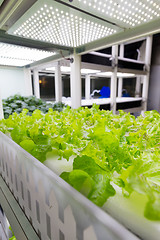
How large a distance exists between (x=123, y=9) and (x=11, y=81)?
256 centimetres

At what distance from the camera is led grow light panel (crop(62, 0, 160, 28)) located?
771 millimetres

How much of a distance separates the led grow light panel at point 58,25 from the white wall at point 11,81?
179 centimetres

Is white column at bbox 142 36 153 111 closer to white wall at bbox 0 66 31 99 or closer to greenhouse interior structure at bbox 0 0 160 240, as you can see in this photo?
greenhouse interior structure at bbox 0 0 160 240

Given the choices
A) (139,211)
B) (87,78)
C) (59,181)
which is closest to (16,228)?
(59,181)

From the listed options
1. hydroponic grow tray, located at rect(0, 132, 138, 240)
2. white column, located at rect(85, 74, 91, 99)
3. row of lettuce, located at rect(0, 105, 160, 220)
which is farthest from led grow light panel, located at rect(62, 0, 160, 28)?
white column, located at rect(85, 74, 91, 99)

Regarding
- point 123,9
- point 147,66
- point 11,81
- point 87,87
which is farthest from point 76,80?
point 147,66

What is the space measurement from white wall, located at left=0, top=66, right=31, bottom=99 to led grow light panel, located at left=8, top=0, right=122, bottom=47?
1.79 m

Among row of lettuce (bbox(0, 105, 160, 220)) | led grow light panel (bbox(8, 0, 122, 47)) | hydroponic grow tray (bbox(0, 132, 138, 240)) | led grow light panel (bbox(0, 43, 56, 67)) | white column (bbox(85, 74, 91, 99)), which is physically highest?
led grow light panel (bbox(8, 0, 122, 47))

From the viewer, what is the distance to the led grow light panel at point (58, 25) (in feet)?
2.72

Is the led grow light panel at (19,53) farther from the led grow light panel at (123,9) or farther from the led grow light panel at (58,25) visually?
the led grow light panel at (123,9)

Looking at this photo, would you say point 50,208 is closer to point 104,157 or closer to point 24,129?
point 104,157

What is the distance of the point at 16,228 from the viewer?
1.98 feet

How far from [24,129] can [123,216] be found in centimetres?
60

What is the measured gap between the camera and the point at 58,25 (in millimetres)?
1016
